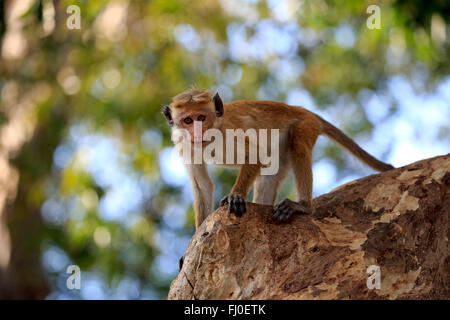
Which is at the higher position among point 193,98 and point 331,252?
point 193,98

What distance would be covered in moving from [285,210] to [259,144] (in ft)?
5.42

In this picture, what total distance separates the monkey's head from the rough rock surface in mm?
1384

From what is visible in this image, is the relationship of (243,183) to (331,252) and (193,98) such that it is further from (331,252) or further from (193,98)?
(331,252)

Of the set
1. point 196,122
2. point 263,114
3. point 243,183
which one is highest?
point 263,114

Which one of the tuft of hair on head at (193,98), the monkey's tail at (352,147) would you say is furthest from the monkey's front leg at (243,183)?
the monkey's tail at (352,147)

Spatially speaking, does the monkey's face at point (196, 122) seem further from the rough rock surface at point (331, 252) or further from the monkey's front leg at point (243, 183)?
the rough rock surface at point (331, 252)

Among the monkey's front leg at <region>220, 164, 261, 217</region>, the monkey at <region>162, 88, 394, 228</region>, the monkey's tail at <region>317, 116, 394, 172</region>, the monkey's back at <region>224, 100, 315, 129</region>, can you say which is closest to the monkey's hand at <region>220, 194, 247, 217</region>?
the monkey's front leg at <region>220, 164, 261, 217</region>

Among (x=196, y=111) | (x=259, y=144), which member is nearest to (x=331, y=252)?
(x=259, y=144)

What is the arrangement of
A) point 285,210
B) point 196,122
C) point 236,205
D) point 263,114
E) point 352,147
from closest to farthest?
point 236,205, point 285,210, point 196,122, point 263,114, point 352,147

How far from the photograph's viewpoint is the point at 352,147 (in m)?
7.95

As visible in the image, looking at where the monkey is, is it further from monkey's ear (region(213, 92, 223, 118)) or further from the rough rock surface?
the rough rock surface

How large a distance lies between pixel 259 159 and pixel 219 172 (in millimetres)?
7573

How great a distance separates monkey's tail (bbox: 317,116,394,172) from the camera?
7695mm

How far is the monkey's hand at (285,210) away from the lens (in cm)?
588
